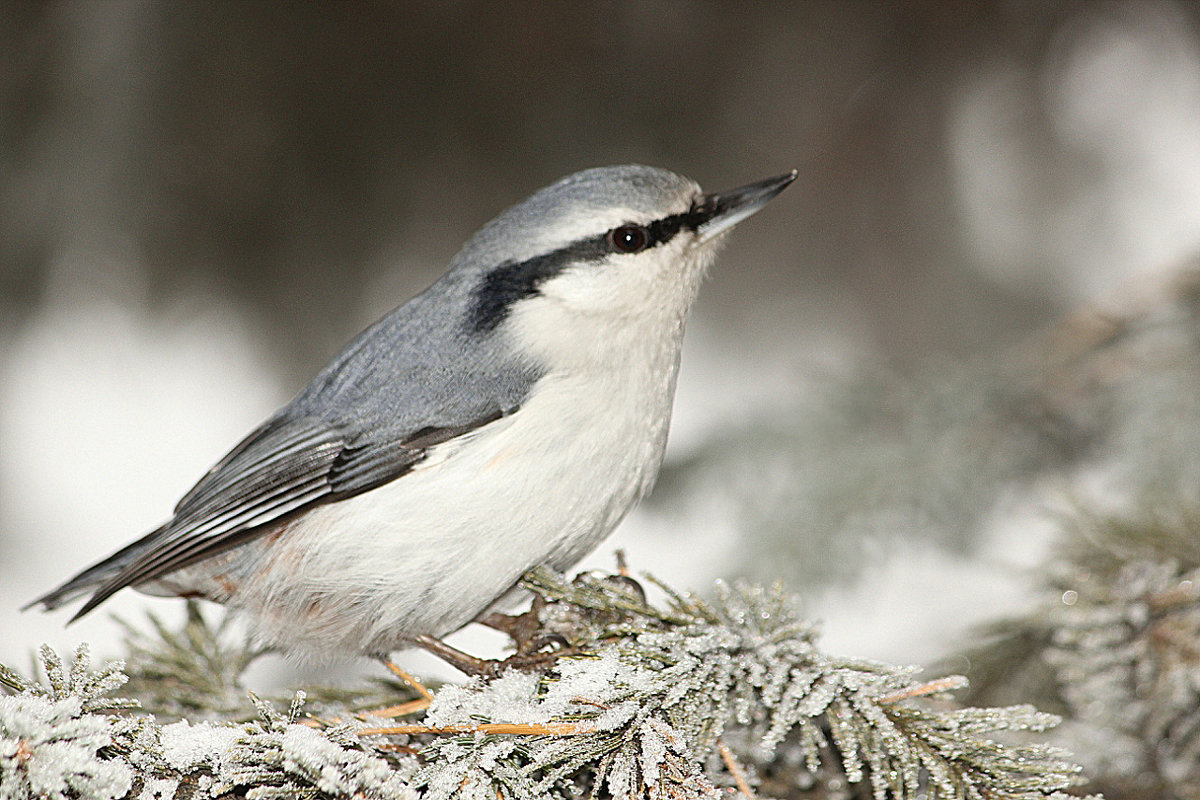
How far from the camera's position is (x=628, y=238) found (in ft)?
5.56

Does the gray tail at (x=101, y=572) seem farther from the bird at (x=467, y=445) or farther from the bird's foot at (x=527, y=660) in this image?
the bird's foot at (x=527, y=660)

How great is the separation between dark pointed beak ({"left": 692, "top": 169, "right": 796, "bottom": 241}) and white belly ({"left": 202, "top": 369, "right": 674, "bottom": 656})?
0.32m

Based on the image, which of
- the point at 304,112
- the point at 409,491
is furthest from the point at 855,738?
the point at 304,112

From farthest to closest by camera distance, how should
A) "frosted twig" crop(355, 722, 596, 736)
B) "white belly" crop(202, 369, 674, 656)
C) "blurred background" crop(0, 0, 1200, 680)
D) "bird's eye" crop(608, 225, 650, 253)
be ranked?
"blurred background" crop(0, 0, 1200, 680) → "bird's eye" crop(608, 225, 650, 253) → "white belly" crop(202, 369, 674, 656) → "frosted twig" crop(355, 722, 596, 736)

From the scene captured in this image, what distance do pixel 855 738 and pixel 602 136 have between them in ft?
8.75

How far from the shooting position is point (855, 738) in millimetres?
1089

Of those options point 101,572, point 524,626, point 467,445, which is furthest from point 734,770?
point 101,572

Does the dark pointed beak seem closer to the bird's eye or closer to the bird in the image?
the bird

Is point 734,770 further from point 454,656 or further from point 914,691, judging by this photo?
point 454,656

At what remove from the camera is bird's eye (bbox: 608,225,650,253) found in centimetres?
169

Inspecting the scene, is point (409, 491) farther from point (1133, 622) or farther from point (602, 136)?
point (602, 136)

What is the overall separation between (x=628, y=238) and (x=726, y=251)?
2.31 metres

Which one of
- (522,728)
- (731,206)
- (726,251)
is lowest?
(522,728)

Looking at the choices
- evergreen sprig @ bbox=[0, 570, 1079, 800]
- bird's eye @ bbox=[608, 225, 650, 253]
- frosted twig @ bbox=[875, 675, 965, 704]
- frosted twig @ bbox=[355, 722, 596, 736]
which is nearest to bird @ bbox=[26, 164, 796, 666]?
bird's eye @ bbox=[608, 225, 650, 253]
